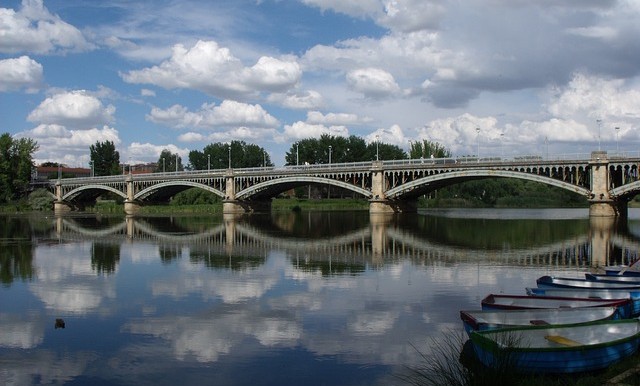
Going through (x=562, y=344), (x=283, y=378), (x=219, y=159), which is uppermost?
(x=219, y=159)

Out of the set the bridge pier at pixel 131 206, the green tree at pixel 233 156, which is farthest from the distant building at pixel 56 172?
A: the bridge pier at pixel 131 206

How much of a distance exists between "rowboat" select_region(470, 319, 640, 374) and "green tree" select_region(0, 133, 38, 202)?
372 feet

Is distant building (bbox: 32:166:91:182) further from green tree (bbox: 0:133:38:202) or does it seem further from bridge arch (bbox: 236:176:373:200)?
bridge arch (bbox: 236:176:373:200)

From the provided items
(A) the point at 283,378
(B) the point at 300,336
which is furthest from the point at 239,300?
(A) the point at 283,378

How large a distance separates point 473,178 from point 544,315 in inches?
2438

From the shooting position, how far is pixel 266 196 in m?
99.2

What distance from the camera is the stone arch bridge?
60844 mm

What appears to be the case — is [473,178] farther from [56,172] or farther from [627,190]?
[56,172]

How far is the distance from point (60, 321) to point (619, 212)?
59.1 m

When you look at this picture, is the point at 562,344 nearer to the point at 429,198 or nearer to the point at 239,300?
the point at 239,300

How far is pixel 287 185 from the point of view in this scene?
93.2 m

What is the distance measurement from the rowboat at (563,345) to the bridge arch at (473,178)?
179 ft

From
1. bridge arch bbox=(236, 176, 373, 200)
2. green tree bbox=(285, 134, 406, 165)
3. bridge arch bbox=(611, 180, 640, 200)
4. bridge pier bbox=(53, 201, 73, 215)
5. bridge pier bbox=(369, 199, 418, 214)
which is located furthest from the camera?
green tree bbox=(285, 134, 406, 165)

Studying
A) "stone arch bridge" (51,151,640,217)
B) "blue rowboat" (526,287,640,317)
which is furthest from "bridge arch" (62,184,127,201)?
"blue rowboat" (526,287,640,317)
